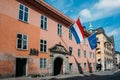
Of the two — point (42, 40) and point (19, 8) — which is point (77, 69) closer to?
point (42, 40)

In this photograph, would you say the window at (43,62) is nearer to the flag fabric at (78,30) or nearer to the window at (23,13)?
the flag fabric at (78,30)

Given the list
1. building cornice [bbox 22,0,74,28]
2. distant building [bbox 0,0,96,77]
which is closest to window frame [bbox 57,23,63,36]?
distant building [bbox 0,0,96,77]

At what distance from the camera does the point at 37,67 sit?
2473 centimetres

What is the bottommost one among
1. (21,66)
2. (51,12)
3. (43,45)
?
(21,66)

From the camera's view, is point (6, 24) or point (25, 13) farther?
point (25, 13)

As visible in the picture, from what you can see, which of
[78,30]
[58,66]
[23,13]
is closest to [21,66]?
[23,13]

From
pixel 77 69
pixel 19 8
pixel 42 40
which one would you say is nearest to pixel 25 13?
pixel 19 8

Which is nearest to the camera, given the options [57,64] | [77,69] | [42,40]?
[42,40]

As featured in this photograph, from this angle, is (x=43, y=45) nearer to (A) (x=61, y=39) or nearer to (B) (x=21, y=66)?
(B) (x=21, y=66)

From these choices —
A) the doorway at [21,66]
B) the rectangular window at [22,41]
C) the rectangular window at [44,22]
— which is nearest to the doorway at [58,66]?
the rectangular window at [44,22]

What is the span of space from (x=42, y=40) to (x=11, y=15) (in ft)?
21.5

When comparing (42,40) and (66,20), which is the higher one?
(66,20)

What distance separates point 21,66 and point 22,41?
307 centimetres

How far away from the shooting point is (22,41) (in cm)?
2262
